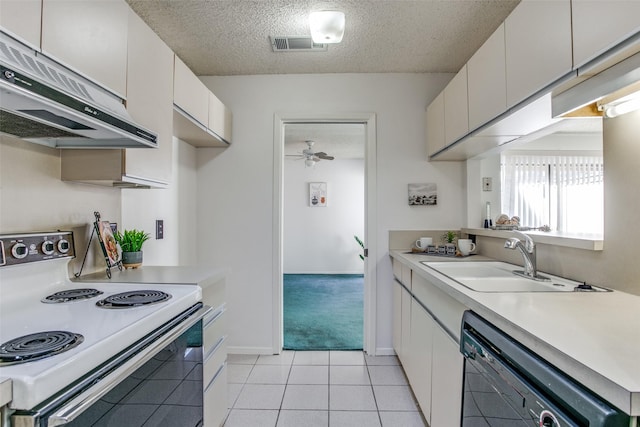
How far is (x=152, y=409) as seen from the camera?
105cm

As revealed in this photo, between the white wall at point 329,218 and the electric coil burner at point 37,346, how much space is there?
5732 millimetres

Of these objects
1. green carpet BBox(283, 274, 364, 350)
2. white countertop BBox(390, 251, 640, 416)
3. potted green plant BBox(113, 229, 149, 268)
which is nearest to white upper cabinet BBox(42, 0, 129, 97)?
potted green plant BBox(113, 229, 149, 268)

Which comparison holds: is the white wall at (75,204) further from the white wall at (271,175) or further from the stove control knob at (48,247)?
the white wall at (271,175)

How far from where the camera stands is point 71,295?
1293mm

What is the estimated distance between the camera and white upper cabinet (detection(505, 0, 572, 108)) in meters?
1.17

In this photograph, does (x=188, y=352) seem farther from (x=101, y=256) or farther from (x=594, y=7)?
(x=594, y=7)

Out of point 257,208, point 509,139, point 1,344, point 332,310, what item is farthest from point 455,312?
point 332,310

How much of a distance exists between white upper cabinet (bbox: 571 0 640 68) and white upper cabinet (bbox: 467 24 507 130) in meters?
0.46

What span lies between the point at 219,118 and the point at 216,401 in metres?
1.91

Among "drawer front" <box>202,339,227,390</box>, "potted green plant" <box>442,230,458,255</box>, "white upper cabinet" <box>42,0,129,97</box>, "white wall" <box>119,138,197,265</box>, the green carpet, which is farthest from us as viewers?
the green carpet

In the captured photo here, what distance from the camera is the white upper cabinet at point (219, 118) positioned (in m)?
2.42

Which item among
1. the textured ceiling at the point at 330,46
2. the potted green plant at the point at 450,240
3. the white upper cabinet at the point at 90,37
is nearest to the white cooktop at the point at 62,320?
the white upper cabinet at the point at 90,37

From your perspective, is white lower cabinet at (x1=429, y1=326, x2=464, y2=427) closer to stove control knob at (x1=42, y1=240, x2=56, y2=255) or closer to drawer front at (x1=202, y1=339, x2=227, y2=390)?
drawer front at (x1=202, y1=339, x2=227, y2=390)

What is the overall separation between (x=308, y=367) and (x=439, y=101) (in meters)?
2.26
